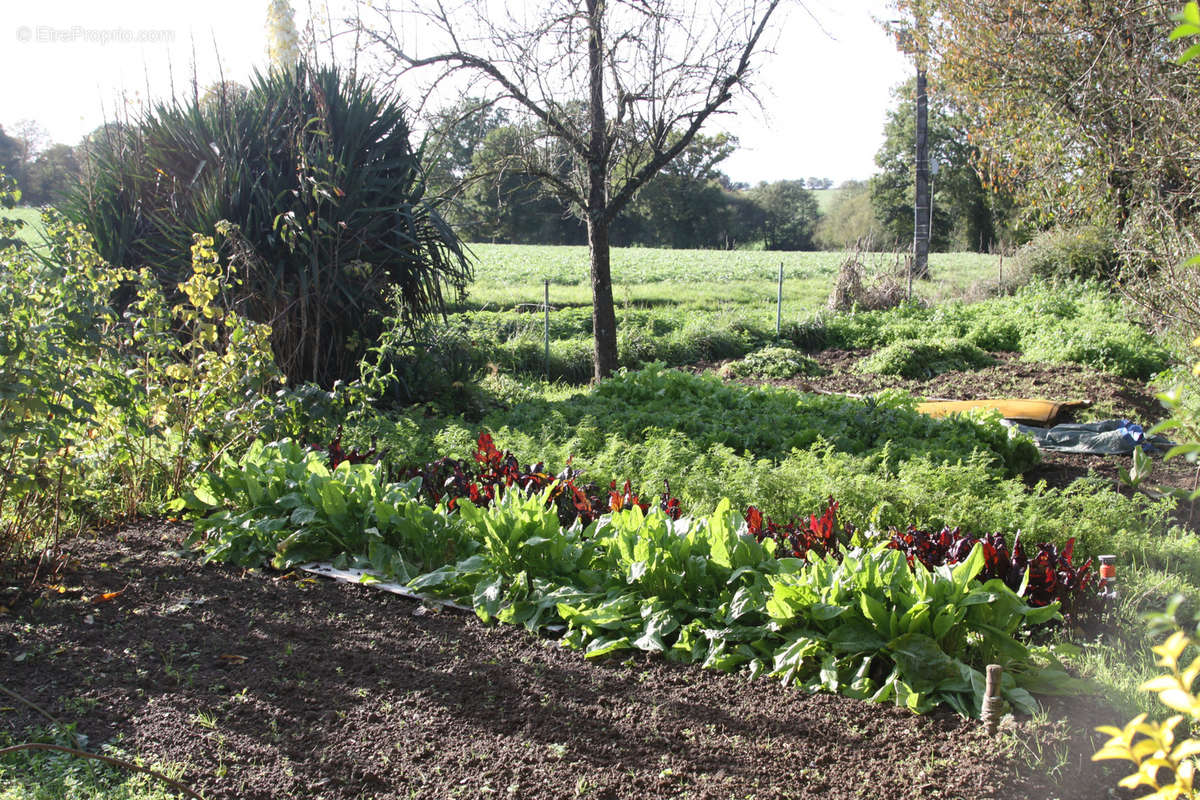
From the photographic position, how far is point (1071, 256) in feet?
57.9

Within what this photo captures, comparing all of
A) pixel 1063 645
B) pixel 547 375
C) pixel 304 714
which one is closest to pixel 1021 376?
pixel 547 375

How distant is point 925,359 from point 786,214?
5649 centimetres

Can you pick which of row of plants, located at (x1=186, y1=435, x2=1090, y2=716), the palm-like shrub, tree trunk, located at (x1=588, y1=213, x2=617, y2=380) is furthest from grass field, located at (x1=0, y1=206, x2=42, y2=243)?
tree trunk, located at (x1=588, y1=213, x2=617, y2=380)

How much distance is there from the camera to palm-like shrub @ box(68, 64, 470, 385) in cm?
692

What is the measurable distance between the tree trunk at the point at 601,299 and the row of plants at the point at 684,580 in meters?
5.04

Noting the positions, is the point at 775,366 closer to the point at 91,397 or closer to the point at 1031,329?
the point at 1031,329

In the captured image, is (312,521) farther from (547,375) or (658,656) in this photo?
(547,375)

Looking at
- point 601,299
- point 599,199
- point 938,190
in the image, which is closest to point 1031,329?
point 601,299

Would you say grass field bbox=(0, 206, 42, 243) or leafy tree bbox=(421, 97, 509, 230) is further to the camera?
leafy tree bbox=(421, 97, 509, 230)

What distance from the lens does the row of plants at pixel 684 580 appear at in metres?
2.77

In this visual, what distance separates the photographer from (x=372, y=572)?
12.8 feet

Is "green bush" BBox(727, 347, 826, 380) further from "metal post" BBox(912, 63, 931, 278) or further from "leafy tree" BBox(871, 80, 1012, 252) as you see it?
"leafy tree" BBox(871, 80, 1012, 252)

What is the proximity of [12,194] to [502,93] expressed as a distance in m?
5.48

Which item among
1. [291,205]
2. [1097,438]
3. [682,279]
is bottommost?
[1097,438]
